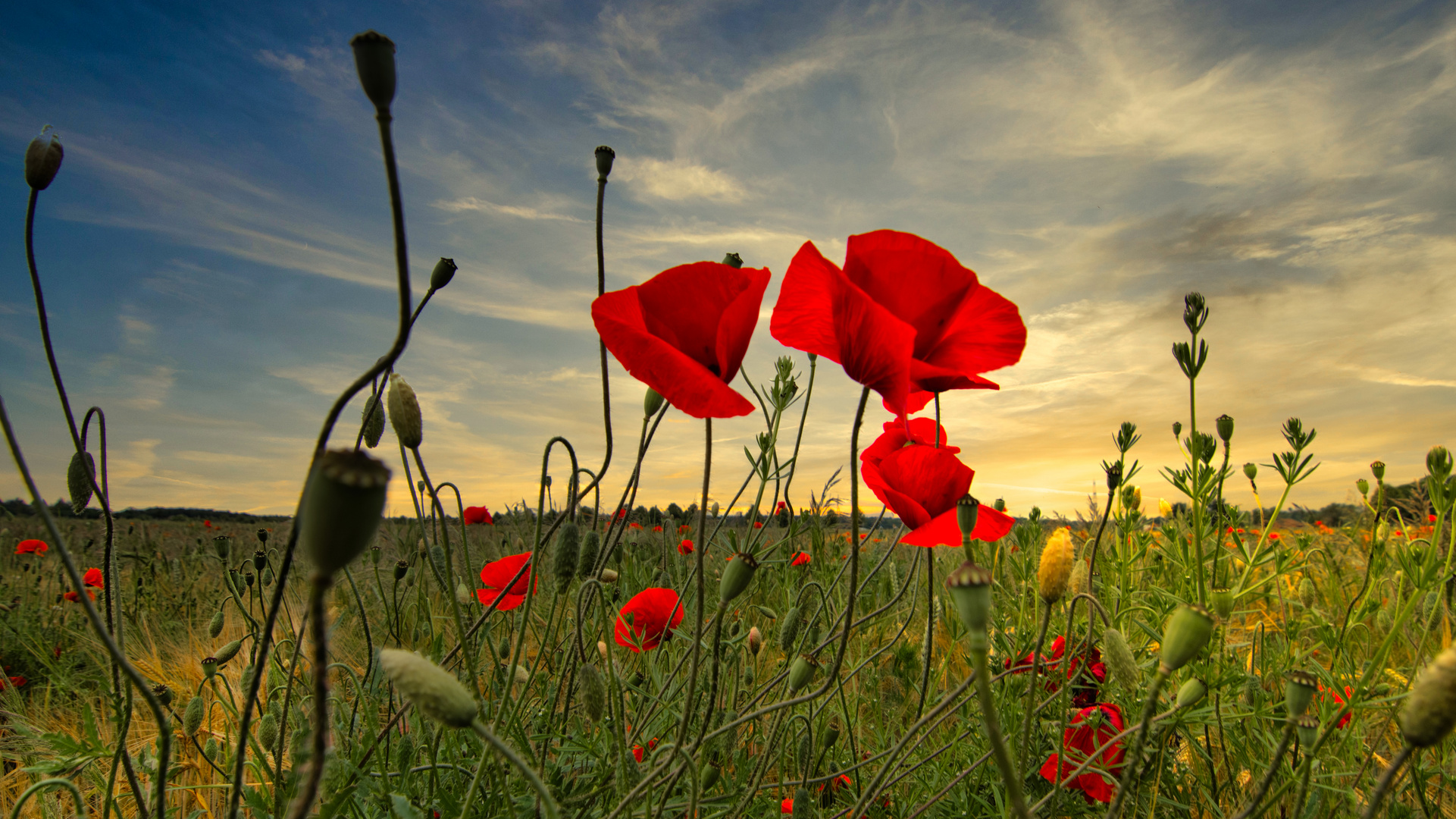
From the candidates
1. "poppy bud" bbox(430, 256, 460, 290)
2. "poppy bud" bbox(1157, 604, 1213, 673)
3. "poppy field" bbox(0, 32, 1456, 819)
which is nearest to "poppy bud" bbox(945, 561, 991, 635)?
"poppy field" bbox(0, 32, 1456, 819)

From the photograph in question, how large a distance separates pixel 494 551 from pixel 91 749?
150 inches

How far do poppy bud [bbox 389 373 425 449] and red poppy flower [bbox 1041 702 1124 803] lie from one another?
1731 mm

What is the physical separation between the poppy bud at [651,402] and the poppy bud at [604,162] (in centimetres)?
43

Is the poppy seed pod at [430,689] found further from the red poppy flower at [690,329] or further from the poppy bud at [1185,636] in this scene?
the poppy bud at [1185,636]

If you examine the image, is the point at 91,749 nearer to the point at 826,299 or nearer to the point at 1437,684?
the point at 826,299

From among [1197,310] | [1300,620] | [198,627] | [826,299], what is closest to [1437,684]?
[826,299]

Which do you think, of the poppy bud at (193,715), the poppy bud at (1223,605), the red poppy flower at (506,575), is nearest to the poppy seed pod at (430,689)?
the red poppy flower at (506,575)

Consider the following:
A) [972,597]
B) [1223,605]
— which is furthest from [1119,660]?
[972,597]

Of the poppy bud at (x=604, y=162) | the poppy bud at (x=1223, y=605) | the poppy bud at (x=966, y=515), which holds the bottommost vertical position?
the poppy bud at (x=1223, y=605)

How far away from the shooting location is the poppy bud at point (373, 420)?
149 cm

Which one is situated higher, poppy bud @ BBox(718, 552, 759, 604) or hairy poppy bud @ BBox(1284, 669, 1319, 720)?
poppy bud @ BBox(718, 552, 759, 604)

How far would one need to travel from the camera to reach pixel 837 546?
3951 mm

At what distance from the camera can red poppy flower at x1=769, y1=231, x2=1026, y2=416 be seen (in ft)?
3.60

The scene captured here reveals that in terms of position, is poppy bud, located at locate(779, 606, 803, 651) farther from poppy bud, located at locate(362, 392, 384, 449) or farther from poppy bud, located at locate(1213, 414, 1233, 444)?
poppy bud, located at locate(1213, 414, 1233, 444)
